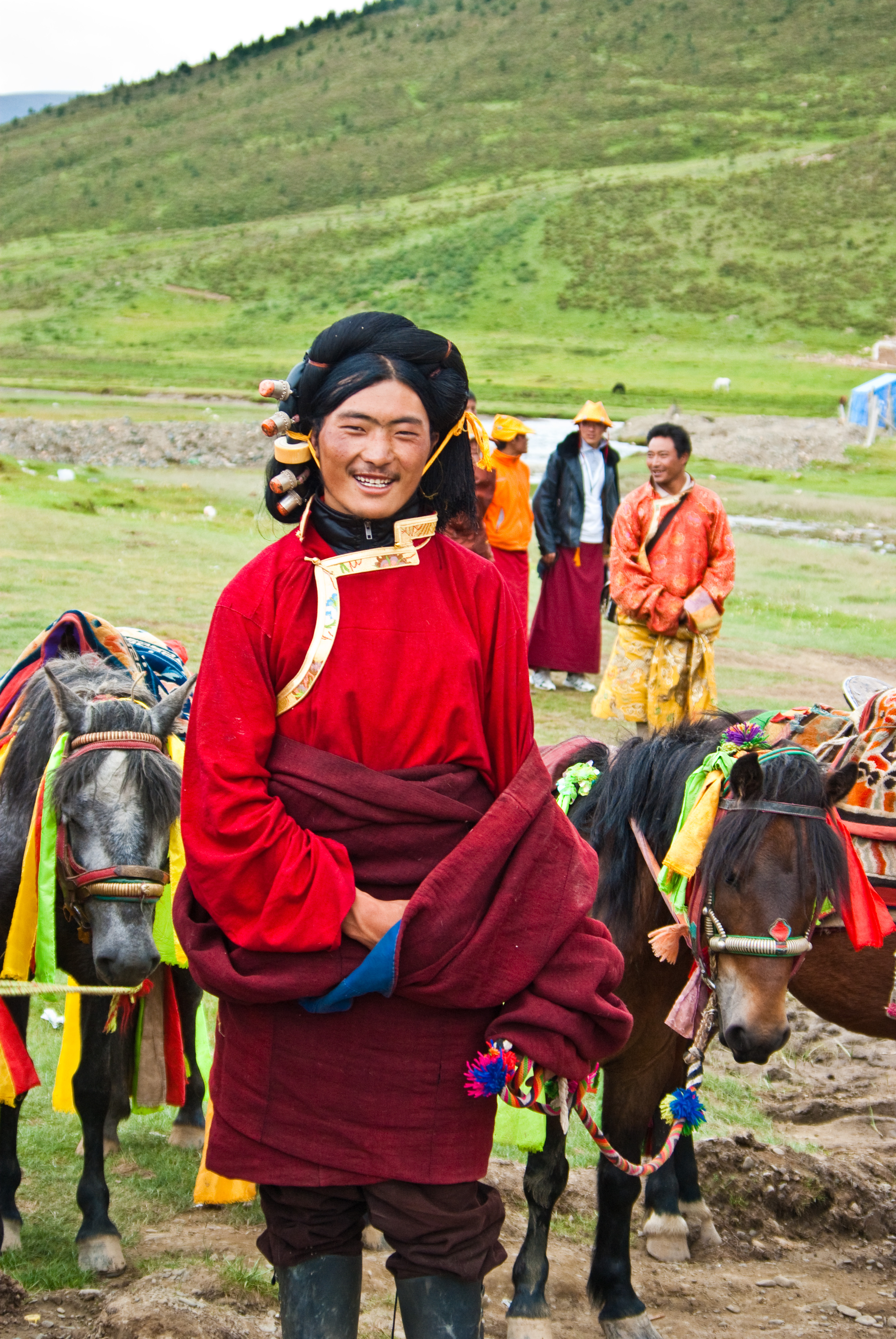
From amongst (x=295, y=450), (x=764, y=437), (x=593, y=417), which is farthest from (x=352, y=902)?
(x=764, y=437)

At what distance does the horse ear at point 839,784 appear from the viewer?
296 cm

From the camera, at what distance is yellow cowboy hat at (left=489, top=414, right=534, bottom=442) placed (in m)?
9.16

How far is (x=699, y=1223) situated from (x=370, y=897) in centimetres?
265

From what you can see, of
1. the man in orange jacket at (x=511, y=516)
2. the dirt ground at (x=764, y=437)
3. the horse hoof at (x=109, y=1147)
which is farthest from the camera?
the dirt ground at (x=764, y=437)

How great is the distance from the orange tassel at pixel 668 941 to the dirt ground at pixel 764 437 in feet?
86.0

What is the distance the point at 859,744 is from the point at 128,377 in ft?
160

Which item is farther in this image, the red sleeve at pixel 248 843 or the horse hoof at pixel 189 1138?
the horse hoof at pixel 189 1138

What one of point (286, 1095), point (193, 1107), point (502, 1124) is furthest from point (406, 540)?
point (193, 1107)

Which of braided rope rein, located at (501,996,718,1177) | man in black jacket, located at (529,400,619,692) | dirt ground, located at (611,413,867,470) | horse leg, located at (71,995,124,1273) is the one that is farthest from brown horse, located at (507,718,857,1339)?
dirt ground, located at (611,413,867,470)

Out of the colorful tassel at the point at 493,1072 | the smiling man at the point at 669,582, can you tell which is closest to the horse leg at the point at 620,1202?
the colorful tassel at the point at 493,1072

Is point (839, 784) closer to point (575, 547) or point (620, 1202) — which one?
point (620, 1202)

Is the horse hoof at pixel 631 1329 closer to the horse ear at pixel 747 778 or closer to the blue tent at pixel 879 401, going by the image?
the horse ear at pixel 747 778

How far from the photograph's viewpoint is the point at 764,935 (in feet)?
9.43

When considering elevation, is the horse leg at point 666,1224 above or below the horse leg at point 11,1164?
below
